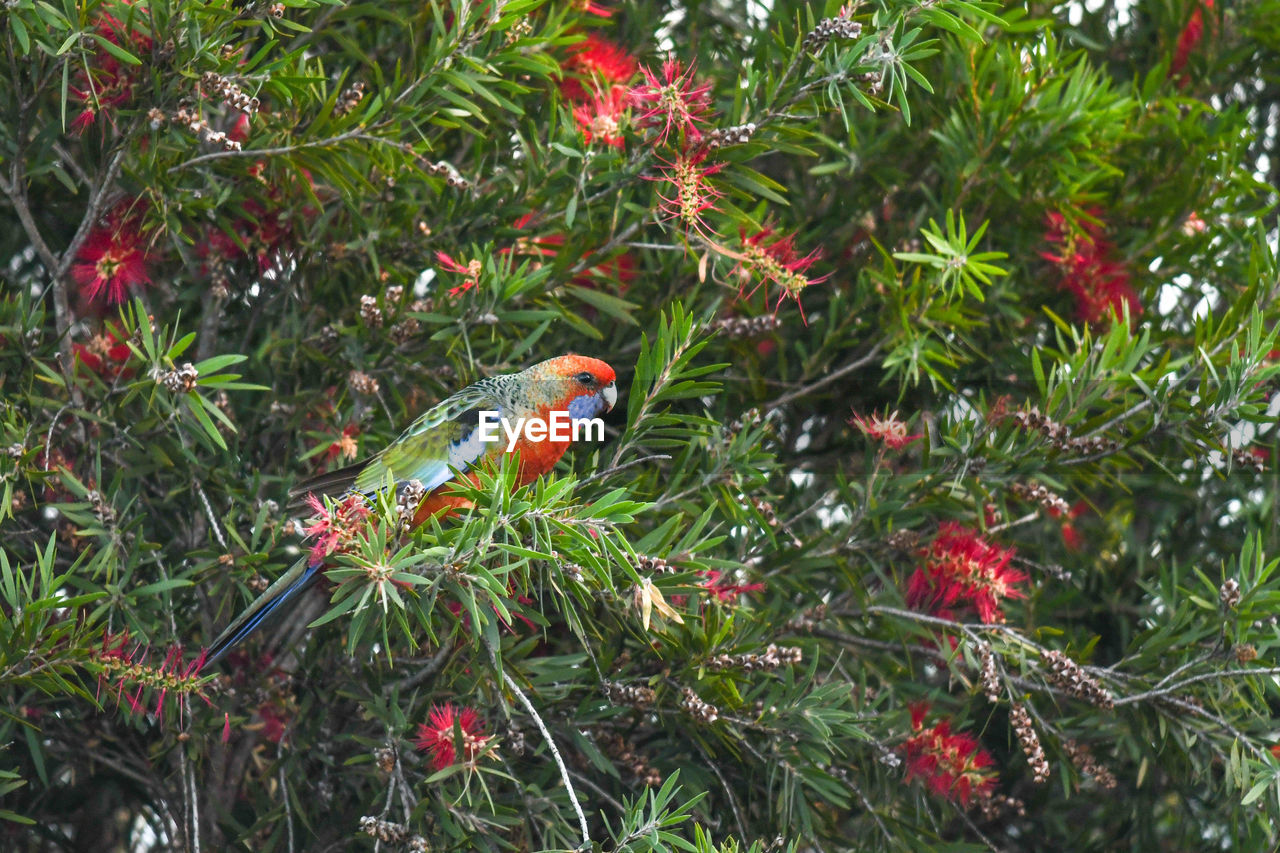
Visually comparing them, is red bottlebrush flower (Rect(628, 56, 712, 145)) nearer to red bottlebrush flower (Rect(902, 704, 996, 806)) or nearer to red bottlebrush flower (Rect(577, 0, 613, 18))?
red bottlebrush flower (Rect(577, 0, 613, 18))

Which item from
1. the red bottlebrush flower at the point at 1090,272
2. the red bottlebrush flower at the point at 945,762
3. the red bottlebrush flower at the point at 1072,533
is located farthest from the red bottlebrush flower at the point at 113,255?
the red bottlebrush flower at the point at 1072,533

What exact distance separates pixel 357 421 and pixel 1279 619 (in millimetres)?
2550

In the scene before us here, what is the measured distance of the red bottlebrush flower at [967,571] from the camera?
3123 millimetres

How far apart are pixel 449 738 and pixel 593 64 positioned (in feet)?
5.94

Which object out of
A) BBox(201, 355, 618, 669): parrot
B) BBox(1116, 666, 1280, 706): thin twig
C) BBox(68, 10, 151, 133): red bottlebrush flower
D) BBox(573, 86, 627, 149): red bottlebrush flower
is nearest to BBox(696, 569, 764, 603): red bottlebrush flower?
BBox(201, 355, 618, 669): parrot

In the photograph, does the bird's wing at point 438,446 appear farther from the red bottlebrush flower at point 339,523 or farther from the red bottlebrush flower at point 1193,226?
the red bottlebrush flower at point 1193,226

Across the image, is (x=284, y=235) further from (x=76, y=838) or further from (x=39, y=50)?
(x=76, y=838)

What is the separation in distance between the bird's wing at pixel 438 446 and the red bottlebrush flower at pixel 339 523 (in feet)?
1.43

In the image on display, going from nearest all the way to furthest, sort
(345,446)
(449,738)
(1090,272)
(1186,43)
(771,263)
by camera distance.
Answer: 1. (449,738)
2. (771,263)
3. (345,446)
4. (1090,272)
5. (1186,43)

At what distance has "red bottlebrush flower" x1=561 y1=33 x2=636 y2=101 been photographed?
340cm

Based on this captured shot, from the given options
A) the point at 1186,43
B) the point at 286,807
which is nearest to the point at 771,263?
the point at 286,807

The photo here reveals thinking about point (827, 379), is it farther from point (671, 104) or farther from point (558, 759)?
point (558, 759)

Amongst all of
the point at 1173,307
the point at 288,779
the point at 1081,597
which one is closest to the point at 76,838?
the point at 288,779

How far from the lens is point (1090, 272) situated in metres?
3.67
